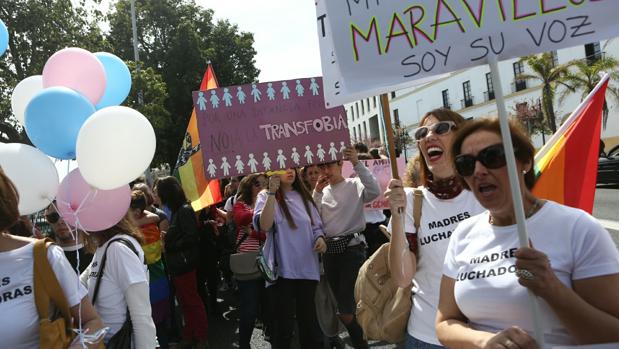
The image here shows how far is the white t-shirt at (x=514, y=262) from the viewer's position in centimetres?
145

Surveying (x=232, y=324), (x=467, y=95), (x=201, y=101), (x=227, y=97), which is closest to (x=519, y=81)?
(x=467, y=95)

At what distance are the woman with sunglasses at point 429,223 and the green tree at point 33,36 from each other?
39.3 ft

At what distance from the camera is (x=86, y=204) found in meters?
2.64

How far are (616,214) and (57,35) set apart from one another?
1427 cm

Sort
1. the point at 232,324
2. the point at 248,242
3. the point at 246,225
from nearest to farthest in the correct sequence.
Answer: the point at 248,242 → the point at 246,225 → the point at 232,324

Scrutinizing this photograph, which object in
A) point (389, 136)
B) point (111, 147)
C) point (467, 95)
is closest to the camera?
point (389, 136)

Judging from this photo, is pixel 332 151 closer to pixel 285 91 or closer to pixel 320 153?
pixel 320 153

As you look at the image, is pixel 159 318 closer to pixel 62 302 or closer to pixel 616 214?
pixel 62 302

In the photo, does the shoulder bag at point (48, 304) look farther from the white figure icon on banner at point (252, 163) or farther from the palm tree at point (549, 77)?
the palm tree at point (549, 77)

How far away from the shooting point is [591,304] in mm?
1414

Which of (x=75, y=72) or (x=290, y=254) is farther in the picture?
(x=290, y=254)

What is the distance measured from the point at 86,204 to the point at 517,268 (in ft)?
6.91

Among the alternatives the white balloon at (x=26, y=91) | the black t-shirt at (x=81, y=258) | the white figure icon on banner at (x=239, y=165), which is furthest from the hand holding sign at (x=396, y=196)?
the black t-shirt at (x=81, y=258)

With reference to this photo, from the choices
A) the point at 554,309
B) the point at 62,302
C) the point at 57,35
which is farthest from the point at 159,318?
the point at 57,35
